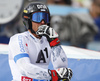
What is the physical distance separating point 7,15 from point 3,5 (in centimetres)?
15

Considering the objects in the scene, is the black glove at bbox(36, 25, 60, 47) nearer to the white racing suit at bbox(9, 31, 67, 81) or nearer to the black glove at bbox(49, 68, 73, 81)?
the white racing suit at bbox(9, 31, 67, 81)

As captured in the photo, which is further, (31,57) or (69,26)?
(69,26)

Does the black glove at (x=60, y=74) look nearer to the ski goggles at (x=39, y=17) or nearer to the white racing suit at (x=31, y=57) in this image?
the white racing suit at (x=31, y=57)

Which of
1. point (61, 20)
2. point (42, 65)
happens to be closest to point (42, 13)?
point (42, 65)

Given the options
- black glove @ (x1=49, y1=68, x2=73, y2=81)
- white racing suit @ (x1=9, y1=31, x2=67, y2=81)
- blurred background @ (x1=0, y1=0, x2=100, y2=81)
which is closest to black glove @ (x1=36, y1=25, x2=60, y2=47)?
white racing suit @ (x1=9, y1=31, x2=67, y2=81)

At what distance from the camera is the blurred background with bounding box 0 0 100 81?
8.83 ft

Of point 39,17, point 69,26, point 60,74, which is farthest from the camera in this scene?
point 69,26

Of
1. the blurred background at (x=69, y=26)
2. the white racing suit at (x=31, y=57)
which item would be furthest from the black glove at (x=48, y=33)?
the blurred background at (x=69, y=26)

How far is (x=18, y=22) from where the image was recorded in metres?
4.06

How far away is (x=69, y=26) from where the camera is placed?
18.6 feet

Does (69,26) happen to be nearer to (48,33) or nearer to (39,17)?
(39,17)

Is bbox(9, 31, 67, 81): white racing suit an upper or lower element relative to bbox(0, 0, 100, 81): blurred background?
upper

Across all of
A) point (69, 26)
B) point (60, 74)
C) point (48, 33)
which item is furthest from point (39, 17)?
point (69, 26)

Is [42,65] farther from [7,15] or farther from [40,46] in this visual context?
[7,15]
